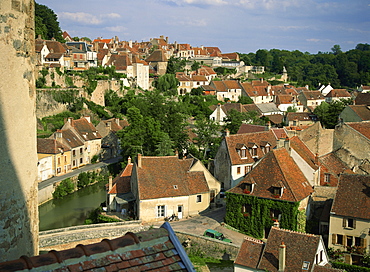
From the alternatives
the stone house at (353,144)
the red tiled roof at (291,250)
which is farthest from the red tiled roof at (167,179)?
the stone house at (353,144)

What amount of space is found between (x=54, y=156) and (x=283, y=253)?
27.2m

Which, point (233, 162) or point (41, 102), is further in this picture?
point (41, 102)

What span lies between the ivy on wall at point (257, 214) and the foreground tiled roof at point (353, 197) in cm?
237

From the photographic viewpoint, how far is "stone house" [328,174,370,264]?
2339cm

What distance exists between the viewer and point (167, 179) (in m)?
30.5

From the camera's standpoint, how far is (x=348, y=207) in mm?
24156

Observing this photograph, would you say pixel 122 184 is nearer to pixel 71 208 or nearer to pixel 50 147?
pixel 71 208

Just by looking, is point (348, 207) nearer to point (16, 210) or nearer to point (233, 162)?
point (233, 162)

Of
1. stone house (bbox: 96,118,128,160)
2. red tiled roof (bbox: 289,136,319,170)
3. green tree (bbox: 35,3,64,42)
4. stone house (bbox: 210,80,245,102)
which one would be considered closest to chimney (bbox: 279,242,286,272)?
red tiled roof (bbox: 289,136,319,170)

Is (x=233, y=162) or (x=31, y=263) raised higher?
(x=31, y=263)

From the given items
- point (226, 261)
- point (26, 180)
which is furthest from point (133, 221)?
point (26, 180)

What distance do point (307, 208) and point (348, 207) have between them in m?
2.99

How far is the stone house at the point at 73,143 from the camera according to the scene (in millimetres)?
43000

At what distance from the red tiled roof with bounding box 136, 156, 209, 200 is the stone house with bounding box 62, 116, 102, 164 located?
17.0m
